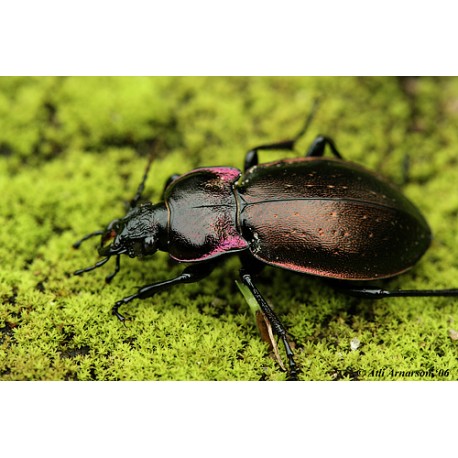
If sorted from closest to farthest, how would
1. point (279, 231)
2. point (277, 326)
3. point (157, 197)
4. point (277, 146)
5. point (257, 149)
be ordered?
point (277, 326), point (279, 231), point (257, 149), point (277, 146), point (157, 197)

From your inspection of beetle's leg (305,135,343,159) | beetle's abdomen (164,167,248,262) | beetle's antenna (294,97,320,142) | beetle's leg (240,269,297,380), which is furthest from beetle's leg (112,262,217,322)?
beetle's antenna (294,97,320,142)

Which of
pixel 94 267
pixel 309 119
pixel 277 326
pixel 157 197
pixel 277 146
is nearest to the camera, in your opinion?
pixel 277 326

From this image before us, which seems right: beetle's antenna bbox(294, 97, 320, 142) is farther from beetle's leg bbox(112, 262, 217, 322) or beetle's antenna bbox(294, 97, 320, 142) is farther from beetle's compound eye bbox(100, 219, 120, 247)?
beetle's compound eye bbox(100, 219, 120, 247)

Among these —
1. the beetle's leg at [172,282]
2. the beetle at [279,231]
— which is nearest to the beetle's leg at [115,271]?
the beetle at [279,231]

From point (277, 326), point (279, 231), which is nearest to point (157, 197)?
point (279, 231)

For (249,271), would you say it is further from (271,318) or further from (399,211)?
(399,211)

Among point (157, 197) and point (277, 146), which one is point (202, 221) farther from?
point (277, 146)

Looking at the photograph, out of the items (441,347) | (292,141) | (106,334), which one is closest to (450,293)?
(441,347)

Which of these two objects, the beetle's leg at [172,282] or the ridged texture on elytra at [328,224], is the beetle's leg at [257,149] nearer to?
the ridged texture on elytra at [328,224]
